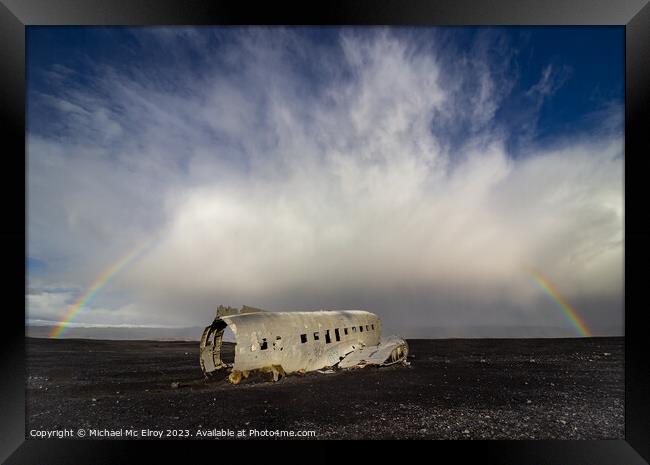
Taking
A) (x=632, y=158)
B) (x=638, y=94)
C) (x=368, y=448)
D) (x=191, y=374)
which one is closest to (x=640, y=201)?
(x=632, y=158)

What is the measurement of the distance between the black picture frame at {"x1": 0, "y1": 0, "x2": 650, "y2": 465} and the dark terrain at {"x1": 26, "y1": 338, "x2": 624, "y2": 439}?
0.80 meters

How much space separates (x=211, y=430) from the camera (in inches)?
418

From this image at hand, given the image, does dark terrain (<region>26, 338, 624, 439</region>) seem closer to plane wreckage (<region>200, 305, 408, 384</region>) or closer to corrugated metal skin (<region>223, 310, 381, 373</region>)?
plane wreckage (<region>200, 305, 408, 384</region>)

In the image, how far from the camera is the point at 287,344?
47.6 ft


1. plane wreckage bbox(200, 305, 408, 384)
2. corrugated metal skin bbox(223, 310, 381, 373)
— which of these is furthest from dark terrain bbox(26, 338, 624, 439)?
corrugated metal skin bbox(223, 310, 381, 373)

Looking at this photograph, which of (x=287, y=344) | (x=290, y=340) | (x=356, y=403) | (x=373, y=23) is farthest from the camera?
(x=290, y=340)

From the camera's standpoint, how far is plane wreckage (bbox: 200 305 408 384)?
1329 centimetres

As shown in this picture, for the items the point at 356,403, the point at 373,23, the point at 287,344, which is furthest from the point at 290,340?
the point at 373,23

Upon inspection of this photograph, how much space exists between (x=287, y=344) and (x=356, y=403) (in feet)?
12.9

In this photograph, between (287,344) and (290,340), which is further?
(290,340)

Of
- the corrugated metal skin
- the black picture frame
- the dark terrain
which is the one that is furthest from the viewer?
the corrugated metal skin

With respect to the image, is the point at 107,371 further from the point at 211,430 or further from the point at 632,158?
the point at 632,158

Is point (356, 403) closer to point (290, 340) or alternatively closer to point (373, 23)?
point (290, 340)

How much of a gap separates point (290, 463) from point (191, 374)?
10.8 metres
